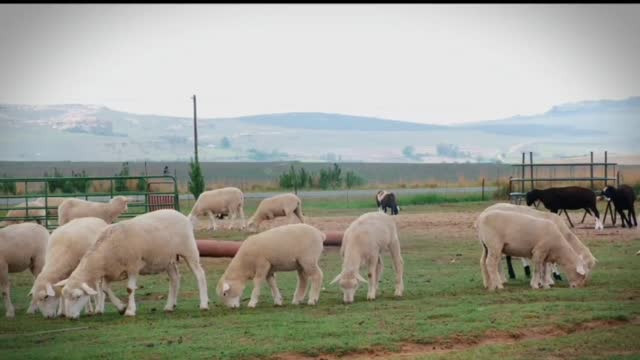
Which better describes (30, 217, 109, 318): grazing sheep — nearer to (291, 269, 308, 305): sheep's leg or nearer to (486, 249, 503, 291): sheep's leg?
(291, 269, 308, 305): sheep's leg

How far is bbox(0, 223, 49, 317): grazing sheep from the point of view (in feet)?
60.1

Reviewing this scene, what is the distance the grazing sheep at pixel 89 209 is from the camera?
27719 millimetres

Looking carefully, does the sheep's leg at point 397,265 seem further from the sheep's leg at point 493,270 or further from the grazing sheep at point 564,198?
the grazing sheep at point 564,198

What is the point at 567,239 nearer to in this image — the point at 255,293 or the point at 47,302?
the point at 255,293

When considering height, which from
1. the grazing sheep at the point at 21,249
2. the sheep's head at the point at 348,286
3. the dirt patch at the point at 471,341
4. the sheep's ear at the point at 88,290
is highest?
the grazing sheep at the point at 21,249

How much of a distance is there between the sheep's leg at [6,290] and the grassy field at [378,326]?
0.74 feet

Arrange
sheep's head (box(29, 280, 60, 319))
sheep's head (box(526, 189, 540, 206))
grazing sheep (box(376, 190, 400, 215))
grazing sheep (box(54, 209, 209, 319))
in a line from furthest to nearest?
grazing sheep (box(376, 190, 400, 215)) < sheep's head (box(526, 189, 540, 206)) < sheep's head (box(29, 280, 60, 319)) < grazing sheep (box(54, 209, 209, 319))

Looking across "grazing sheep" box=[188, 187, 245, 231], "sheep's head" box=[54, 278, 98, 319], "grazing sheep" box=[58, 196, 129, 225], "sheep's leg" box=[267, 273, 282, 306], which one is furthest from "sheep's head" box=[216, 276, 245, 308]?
"grazing sheep" box=[188, 187, 245, 231]

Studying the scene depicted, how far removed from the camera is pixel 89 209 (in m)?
28.1

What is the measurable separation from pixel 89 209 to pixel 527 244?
1312cm

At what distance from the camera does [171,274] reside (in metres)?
18.0

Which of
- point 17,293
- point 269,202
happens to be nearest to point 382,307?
point 17,293

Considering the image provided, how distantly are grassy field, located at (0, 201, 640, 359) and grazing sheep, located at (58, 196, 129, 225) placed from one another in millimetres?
6250

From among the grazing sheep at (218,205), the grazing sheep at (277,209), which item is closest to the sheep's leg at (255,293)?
the grazing sheep at (277,209)
